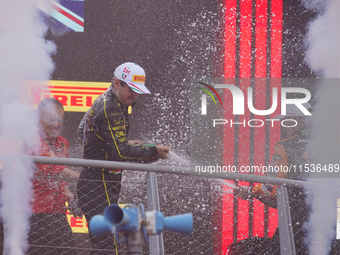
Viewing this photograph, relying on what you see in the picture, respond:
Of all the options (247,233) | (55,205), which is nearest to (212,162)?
(247,233)

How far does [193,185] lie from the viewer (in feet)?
14.4

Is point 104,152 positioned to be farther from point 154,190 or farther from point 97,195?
point 154,190

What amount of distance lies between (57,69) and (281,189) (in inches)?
82.8

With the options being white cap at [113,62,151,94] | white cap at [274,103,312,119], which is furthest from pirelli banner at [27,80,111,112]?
white cap at [274,103,312,119]

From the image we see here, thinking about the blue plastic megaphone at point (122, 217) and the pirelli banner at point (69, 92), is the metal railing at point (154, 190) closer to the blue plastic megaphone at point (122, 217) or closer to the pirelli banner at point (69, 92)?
the pirelli banner at point (69, 92)

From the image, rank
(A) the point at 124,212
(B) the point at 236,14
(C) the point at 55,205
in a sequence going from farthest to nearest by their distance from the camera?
(B) the point at 236,14, (C) the point at 55,205, (A) the point at 124,212

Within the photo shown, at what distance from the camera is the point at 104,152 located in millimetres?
3488

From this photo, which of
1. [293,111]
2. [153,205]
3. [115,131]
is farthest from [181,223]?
[293,111]

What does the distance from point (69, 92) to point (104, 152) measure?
0.94 metres

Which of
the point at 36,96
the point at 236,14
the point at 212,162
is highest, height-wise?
the point at 236,14

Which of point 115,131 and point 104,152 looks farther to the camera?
point 104,152

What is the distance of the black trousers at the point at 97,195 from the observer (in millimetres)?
3361

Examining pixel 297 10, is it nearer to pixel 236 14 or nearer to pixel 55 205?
pixel 236 14

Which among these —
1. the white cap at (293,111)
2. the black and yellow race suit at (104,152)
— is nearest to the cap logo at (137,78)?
the black and yellow race suit at (104,152)
